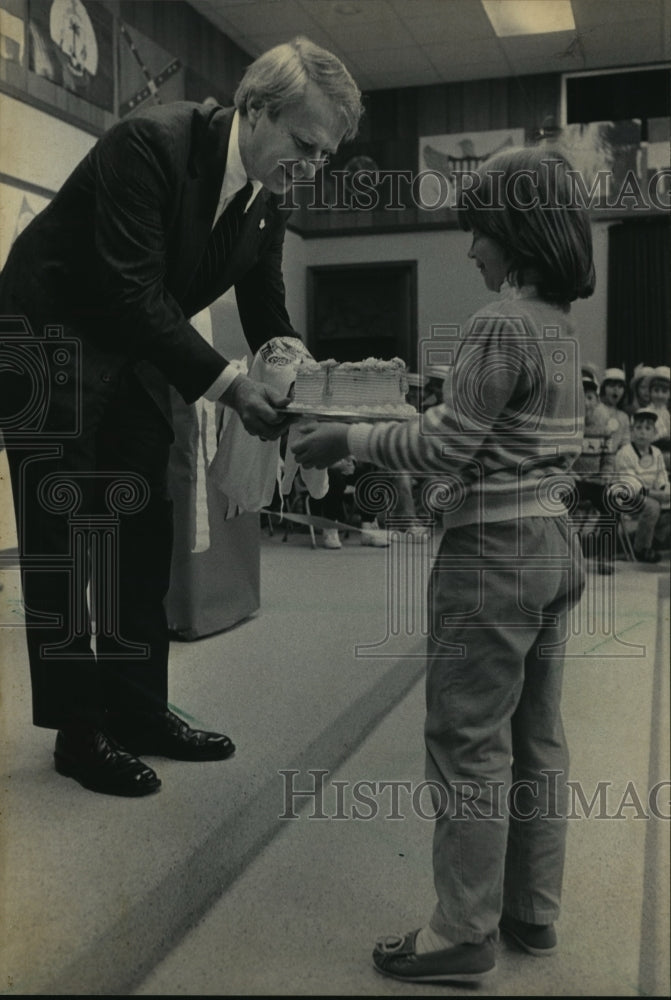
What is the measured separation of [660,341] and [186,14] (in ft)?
2.97

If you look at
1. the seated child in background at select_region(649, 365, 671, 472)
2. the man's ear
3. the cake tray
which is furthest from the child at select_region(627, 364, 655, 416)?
the man's ear

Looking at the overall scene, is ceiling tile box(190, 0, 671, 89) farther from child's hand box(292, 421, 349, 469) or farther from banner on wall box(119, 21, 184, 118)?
child's hand box(292, 421, 349, 469)

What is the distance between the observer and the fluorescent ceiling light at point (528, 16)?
1435 millimetres

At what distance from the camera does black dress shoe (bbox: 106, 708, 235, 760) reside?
173 cm

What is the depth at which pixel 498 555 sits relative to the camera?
125 centimetres

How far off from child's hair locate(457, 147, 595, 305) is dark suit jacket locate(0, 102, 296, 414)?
48 centimetres

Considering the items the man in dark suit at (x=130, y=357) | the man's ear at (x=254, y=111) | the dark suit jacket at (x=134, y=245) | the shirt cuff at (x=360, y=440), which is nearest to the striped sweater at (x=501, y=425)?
the shirt cuff at (x=360, y=440)

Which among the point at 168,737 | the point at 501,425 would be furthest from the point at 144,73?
the point at 168,737

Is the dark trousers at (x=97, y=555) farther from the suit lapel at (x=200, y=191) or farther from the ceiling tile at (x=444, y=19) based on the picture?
the ceiling tile at (x=444, y=19)

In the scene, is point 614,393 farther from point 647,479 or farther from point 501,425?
point 501,425

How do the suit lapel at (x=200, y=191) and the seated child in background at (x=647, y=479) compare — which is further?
the suit lapel at (x=200, y=191)

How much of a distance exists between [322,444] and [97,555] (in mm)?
570

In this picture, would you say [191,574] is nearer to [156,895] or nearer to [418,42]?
[156,895]

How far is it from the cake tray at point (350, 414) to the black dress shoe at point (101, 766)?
0.71m
